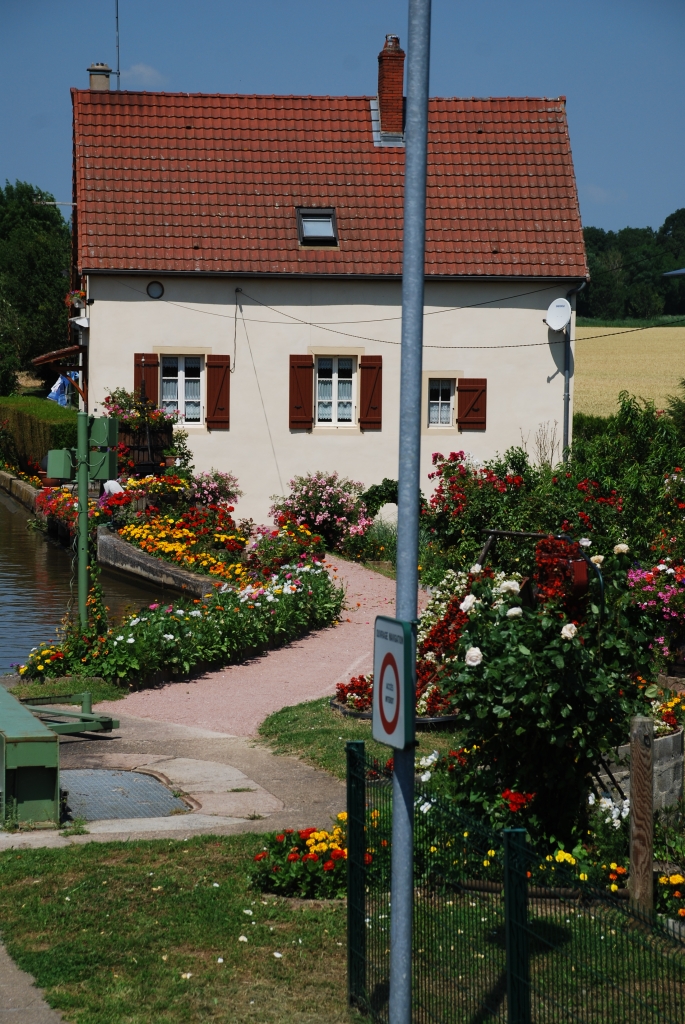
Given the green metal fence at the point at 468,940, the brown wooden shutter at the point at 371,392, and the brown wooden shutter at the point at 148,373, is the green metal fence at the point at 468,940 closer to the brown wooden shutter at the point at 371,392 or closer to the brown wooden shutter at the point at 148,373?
the brown wooden shutter at the point at 148,373

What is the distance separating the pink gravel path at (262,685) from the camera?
10.7 meters

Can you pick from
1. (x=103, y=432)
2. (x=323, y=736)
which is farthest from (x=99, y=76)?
(x=323, y=736)

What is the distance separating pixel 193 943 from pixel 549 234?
20.0 meters

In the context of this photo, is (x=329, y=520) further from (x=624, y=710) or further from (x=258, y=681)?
(x=624, y=710)

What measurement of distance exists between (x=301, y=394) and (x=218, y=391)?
1.57 metres

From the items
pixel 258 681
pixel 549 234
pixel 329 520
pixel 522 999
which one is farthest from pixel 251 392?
pixel 522 999

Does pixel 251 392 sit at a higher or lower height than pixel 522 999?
higher

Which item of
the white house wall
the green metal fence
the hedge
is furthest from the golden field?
the green metal fence

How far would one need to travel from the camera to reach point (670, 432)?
52.7 ft

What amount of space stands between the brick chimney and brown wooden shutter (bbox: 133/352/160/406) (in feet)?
22.9

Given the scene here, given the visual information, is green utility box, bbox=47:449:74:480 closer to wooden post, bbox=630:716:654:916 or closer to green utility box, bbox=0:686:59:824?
green utility box, bbox=0:686:59:824

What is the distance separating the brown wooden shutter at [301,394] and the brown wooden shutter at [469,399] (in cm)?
290

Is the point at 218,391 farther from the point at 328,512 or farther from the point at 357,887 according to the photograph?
the point at 357,887

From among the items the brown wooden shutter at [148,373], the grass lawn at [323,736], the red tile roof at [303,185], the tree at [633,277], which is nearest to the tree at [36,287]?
the red tile roof at [303,185]
